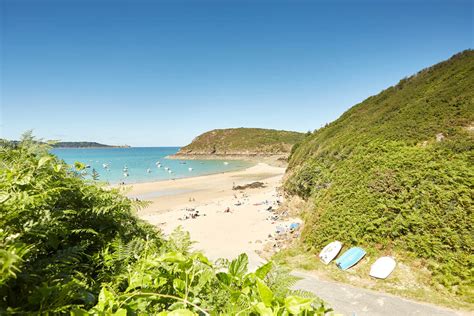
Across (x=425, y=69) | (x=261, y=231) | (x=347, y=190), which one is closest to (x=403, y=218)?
(x=347, y=190)

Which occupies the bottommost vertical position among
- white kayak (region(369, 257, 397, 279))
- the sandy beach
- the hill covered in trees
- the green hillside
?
the sandy beach

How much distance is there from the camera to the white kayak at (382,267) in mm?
8294

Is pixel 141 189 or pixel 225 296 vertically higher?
pixel 225 296

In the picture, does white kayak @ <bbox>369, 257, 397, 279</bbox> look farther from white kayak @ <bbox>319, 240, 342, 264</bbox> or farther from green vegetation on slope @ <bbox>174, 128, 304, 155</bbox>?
green vegetation on slope @ <bbox>174, 128, 304, 155</bbox>

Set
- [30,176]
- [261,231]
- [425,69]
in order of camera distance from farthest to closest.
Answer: [425,69] < [261,231] < [30,176]

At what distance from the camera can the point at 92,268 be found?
1.59m

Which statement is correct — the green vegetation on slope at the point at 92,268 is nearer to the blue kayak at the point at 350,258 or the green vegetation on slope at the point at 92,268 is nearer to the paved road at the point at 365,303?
the paved road at the point at 365,303

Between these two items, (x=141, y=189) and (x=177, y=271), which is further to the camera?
(x=141, y=189)

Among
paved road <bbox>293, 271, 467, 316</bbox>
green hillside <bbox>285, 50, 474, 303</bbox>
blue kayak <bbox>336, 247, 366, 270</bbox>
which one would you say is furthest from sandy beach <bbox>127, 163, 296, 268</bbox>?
blue kayak <bbox>336, 247, 366, 270</bbox>

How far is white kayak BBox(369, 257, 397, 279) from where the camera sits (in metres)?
8.29

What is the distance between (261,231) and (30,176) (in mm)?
14333

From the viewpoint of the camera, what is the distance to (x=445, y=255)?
801 cm

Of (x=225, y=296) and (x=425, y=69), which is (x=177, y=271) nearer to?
(x=225, y=296)

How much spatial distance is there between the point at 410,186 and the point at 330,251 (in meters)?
4.02
